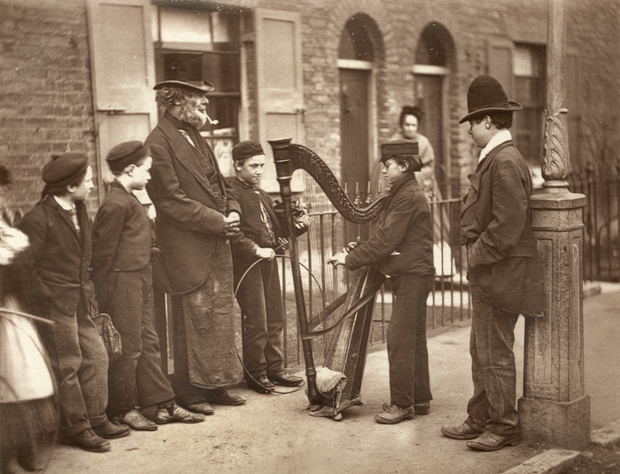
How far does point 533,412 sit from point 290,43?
5.73 metres

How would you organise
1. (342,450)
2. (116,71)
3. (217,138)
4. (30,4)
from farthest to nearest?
(217,138), (116,71), (30,4), (342,450)

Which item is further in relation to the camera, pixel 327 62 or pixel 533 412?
pixel 327 62

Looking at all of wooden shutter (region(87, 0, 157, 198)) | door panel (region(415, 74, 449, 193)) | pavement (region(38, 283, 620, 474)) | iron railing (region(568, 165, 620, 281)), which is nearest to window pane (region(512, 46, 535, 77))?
door panel (region(415, 74, 449, 193))

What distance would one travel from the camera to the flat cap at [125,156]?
15.6ft

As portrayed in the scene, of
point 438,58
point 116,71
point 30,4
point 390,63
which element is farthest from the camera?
point 438,58

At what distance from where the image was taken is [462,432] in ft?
15.6

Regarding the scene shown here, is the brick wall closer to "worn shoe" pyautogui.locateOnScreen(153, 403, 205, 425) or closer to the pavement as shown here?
"worn shoe" pyautogui.locateOnScreen(153, 403, 205, 425)

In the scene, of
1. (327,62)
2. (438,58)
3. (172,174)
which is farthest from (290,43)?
(172,174)

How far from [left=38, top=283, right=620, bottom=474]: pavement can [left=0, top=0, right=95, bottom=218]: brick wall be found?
2840mm

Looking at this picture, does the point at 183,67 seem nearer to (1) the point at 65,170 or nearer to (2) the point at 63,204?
(1) the point at 65,170

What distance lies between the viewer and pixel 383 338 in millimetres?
7066

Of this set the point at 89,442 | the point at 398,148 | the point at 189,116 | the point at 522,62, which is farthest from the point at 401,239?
the point at 522,62

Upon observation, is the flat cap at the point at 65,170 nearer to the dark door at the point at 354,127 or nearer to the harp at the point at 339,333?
the harp at the point at 339,333

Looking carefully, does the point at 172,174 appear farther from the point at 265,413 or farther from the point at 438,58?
the point at 438,58
